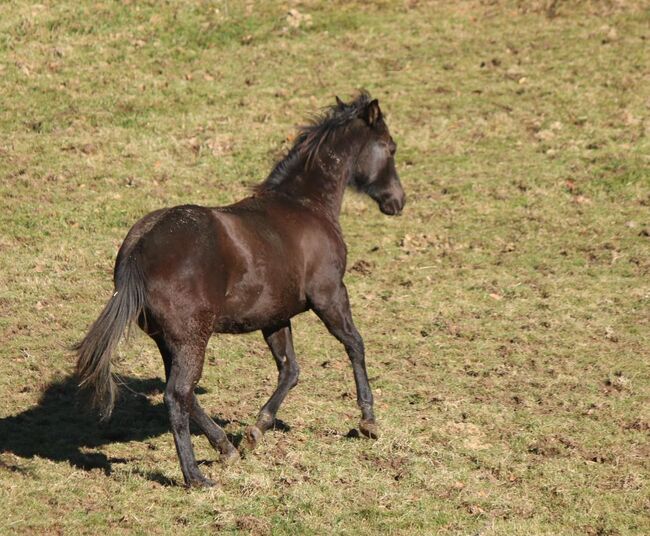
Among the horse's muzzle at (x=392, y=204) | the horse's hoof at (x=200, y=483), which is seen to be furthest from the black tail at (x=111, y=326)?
the horse's muzzle at (x=392, y=204)

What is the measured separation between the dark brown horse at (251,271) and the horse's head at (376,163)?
1 cm

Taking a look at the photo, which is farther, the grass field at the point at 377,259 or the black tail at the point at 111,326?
the grass field at the point at 377,259

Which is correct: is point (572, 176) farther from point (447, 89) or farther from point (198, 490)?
point (198, 490)

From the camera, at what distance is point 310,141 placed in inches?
380

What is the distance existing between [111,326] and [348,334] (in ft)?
7.68

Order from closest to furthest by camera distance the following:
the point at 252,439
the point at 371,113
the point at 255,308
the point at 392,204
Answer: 1. the point at 255,308
2. the point at 252,439
3. the point at 371,113
4. the point at 392,204

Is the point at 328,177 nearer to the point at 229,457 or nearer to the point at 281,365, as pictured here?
the point at 281,365

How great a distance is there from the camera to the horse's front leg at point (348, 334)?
9109 millimetres

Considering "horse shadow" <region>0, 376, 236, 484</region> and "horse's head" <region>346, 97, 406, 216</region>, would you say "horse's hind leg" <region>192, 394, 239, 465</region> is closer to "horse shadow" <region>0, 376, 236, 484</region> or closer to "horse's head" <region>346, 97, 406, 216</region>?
"horse shadow" <region>0, 376, 236, 484</region>

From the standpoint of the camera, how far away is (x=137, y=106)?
17906 millimetres

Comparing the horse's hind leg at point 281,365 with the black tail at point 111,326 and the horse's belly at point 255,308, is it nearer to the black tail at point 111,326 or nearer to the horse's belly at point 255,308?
the horse's belly at point 255,308

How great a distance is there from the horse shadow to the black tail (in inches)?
34.8

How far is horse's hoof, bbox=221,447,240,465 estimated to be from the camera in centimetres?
840

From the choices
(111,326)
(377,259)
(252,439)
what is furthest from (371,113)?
(377,259)
